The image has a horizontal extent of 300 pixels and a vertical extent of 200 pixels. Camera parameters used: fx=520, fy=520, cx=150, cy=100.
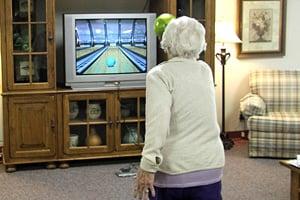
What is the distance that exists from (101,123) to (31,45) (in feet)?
3.00

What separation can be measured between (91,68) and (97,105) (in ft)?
1.10

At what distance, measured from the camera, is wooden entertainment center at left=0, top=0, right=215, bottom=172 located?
441 cm

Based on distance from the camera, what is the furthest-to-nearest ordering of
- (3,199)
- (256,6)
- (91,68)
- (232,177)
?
(256,6)
(91,68)
(232,177)
(3,199)

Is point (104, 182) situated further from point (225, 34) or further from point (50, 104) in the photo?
point (225, 34)

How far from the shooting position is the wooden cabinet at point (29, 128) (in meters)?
4.43

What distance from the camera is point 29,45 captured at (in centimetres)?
444

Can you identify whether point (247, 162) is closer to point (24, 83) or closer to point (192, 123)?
point (24, 83)

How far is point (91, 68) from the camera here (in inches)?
182

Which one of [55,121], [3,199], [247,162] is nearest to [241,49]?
[247,162]

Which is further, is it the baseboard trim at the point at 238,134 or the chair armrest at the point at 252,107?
the baseboard trim at the point at 238,134

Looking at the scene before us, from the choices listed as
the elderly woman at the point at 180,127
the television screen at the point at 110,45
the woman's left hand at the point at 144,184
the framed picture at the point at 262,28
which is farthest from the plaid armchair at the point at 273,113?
the woman's left hand at the point at 144,184

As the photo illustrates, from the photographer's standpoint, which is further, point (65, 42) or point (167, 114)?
point (65, 42)

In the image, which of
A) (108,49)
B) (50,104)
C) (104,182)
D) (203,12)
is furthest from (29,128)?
(203,12)

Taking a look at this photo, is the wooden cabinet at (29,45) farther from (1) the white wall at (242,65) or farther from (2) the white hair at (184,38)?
(2) the white hair at (184,38)
